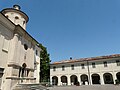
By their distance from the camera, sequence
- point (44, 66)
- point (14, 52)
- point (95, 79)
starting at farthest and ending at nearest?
point (44, 66) < point (95, 79) < point (14, 52)

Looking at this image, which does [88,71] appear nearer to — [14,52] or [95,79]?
[95,79]

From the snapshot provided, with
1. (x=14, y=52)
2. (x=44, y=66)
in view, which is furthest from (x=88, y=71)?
(x=14, y=52)

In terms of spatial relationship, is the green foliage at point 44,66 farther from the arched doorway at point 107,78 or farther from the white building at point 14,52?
the white building at point 14,52

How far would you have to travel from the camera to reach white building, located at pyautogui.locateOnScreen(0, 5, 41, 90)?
11.3m

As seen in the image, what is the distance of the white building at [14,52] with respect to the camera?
11.3 metres

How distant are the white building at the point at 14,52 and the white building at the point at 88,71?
16.8 m

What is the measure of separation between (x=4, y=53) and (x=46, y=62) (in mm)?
22251

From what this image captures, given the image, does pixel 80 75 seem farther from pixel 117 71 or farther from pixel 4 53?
pixel 4 53

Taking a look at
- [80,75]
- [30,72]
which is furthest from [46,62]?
[30,72]

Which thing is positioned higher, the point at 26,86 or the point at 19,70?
the point at 19,70

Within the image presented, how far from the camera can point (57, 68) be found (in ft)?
107

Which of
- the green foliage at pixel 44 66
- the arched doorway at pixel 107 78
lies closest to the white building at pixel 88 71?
the arched doorway at pixel 107 78

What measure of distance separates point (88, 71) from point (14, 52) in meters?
21.6

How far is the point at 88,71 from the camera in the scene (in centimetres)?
2900
